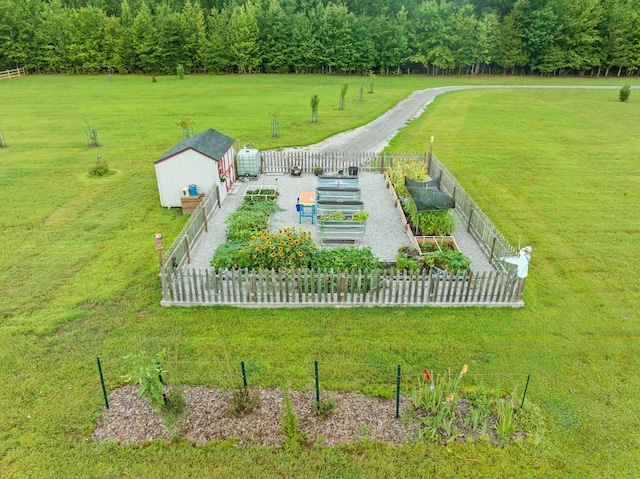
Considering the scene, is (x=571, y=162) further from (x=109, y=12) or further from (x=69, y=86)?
(x=109, y=12)

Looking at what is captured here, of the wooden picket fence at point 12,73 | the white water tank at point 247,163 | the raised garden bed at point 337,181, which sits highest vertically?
the wooden picket fence at point 12,73

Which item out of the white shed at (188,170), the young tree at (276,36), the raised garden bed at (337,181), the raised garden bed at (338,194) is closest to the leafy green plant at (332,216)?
the raised garden bed at (338,194)

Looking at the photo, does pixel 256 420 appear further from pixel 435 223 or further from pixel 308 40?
pixel 308 40

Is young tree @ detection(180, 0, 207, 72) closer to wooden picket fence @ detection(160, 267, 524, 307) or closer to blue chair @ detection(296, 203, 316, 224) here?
blue chair @ detection(296, 203, 316, 224)

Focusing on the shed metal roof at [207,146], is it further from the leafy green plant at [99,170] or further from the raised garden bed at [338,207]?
the leafy green plant at [99,170]

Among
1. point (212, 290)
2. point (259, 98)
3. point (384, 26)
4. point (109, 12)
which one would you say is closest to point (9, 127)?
point (259, 98)

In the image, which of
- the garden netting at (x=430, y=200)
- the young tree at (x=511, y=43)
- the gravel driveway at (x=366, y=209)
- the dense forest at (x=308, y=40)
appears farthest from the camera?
the young tree at (x=511, y=43)
